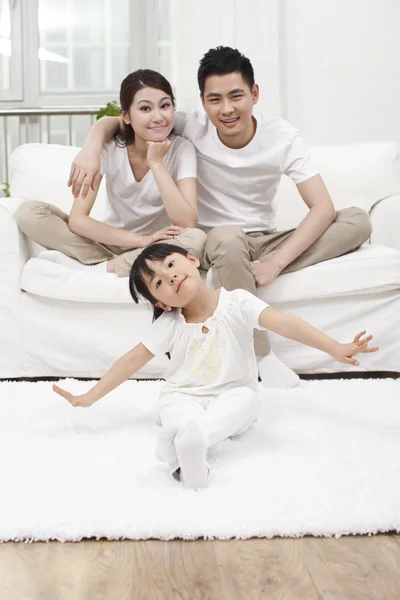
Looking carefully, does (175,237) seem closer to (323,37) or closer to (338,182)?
(338,182)

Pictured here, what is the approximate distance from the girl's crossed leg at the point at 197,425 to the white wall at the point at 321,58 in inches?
106

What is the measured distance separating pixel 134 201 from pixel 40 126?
2.78m

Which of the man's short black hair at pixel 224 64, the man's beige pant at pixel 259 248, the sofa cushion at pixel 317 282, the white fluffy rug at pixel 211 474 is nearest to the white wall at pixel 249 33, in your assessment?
the man's short black hair at pixel 224 64

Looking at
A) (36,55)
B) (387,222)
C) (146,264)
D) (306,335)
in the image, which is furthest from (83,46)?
(306,335)

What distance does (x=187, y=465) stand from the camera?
1.31m

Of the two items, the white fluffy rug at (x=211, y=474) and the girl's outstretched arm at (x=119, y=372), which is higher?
the girl's outstretched arm at (x=119, y=372)

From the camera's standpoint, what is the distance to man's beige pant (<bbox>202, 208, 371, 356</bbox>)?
215cm

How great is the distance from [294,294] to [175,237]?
384 millimetres

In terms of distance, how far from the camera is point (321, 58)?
4027 mm

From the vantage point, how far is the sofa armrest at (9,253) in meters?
2.34

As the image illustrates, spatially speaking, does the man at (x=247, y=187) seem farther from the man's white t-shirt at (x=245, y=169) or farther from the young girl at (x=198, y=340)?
the young girl at (x=198, y=340)

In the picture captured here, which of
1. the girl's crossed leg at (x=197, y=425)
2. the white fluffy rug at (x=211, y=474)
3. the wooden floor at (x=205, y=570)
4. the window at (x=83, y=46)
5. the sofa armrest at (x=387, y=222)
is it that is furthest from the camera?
the window at (x=83, y=46)

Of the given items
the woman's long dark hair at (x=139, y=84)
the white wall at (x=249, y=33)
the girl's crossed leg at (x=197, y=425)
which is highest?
the white wall at (x=249, y=33)

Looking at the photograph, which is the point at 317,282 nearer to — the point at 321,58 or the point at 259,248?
the point at 259,248
